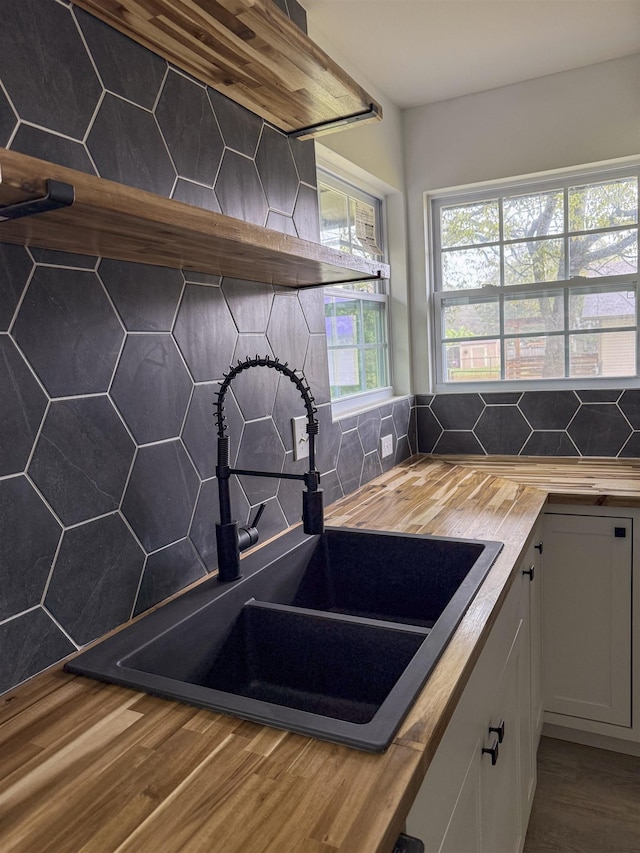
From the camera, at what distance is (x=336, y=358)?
2.37 m

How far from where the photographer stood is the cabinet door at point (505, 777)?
1.27 metres

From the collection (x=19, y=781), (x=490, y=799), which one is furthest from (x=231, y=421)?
(x=490, y=799)

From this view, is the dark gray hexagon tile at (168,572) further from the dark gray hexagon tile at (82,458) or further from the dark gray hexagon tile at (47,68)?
the dark gray hexagon tile at (47,68)

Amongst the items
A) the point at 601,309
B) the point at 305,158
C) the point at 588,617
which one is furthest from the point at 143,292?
the point at 601,309

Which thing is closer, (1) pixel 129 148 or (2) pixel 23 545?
(2) pixel 23 545

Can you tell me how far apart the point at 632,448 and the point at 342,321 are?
52.8 inches

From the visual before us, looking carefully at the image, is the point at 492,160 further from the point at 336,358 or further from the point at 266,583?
the point at 266,583

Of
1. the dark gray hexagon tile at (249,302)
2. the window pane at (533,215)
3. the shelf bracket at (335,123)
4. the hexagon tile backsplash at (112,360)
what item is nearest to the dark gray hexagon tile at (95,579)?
the hexagon tile backsplash at (112,360)

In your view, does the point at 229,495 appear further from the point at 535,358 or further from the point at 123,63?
the point at 535,358

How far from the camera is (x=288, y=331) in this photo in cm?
177

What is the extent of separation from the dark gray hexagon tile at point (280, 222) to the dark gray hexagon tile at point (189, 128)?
0.24m

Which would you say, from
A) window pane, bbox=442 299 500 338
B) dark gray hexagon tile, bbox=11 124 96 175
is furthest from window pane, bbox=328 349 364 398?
dark gray hexagon tile, bbox=11 124 96 175

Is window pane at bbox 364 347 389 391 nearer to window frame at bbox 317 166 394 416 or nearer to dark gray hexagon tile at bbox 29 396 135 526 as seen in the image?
window frame at bbox 317 166 394 416

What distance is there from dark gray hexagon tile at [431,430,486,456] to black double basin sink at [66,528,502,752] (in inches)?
53.0
